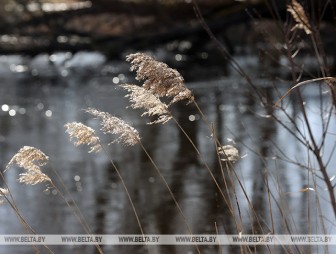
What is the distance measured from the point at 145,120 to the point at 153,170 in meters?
2.69

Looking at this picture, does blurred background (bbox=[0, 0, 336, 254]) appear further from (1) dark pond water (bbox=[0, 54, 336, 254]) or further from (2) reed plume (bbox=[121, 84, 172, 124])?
(2) reed plume (bbox=[121, 84, 172, 124])

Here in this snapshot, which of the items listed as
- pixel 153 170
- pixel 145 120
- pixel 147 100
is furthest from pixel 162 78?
pixel 145 120

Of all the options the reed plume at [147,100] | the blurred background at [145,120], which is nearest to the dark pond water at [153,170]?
the blurred background at [145,120]

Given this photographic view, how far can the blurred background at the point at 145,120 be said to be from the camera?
6062mm

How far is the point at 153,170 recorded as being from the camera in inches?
313

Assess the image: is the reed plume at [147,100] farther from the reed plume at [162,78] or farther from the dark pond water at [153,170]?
the dark pond water at [153,170]

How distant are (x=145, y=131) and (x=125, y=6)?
5272 millimetres

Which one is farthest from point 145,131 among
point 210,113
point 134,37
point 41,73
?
point 41,73

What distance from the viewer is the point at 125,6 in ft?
47.9

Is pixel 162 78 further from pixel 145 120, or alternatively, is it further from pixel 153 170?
pixel 145 120

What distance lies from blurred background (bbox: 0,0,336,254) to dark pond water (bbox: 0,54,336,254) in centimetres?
2

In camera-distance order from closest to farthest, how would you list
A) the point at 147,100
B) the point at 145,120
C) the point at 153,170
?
the point at 147,100 → the point at 153,170 → the point at 145,120

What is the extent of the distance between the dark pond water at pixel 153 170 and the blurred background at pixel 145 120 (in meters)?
0.02

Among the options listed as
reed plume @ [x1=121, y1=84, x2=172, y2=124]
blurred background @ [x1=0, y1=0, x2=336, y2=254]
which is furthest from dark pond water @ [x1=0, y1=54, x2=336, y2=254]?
reed plume @ [x1=121, y1=84, x2=172, y2=124]
